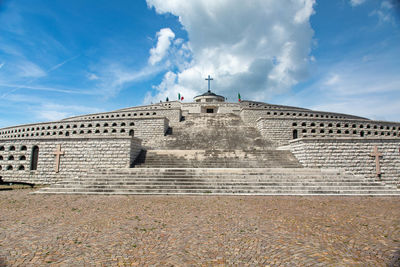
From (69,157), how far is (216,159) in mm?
9675

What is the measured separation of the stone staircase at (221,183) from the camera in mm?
10180

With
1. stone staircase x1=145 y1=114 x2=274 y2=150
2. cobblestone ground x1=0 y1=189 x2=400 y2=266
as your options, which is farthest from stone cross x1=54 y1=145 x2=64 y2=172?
cobblestone ground x1=0 y1=189 x2=400 y2=266

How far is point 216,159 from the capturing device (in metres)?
14.3

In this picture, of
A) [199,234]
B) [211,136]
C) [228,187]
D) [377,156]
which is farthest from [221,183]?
[377,156]

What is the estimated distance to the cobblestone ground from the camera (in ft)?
11.7

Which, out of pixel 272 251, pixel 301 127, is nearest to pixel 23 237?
pixel 272 251

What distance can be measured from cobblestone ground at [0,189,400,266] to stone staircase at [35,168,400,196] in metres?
2.60

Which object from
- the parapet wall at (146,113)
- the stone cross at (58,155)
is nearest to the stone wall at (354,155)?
the parapet wall at (146,113)

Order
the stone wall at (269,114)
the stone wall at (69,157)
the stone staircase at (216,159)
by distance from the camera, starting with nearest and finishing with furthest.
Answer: the stone staircase at (216,159), the stone wall at (69,157), the stone wall at (269,114)

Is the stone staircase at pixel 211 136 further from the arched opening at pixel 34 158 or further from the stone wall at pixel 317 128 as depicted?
the arched opening at pixel 34 158

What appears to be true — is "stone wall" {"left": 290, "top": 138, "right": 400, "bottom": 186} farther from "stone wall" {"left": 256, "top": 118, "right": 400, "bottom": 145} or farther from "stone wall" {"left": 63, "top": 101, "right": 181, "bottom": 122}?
"stone wall" {"left": 63, "top": 101, "right": 181, "bottom": 122}

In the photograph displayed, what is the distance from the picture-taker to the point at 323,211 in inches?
268

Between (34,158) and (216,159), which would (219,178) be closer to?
(216,159)

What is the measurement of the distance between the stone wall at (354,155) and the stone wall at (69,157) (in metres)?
11.5
